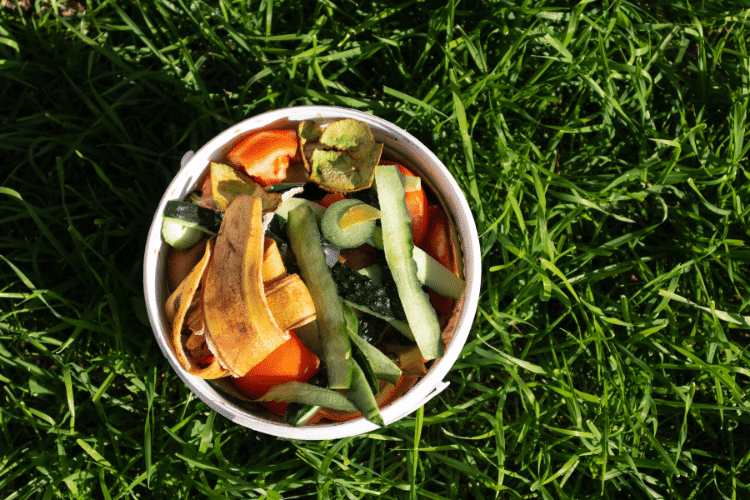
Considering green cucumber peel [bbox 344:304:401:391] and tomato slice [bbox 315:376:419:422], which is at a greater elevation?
green cucumber peel [bbox 344:304:401:391]

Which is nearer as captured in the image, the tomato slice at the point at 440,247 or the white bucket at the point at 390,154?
the white bucket at the point at 390,154

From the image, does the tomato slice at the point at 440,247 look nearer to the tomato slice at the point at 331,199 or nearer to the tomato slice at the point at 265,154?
the tomato slice at the point at 331,199

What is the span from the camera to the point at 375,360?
1.92 m

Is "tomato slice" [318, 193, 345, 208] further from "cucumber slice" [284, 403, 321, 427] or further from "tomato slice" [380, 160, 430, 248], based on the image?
"cucumber slice" [284, 403, 321, 427]

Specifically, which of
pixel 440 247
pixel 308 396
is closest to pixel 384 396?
pixel 308 396

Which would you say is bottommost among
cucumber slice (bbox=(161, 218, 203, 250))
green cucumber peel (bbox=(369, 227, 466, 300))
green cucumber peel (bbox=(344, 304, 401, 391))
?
green cucumber peel (bbox=(344, 304, 401, 391))

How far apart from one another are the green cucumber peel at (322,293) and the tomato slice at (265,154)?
0.18 metres

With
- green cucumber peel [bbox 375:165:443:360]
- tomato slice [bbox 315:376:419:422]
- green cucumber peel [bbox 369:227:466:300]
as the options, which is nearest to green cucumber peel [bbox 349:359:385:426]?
tomato slice [bbox 315:376:419:422]

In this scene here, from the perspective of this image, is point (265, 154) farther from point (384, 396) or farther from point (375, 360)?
point (384, 396)

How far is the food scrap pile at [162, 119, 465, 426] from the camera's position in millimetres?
1743

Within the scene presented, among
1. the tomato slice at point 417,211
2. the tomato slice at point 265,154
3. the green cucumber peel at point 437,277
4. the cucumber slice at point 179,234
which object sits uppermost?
the tomato slice at point 265,154

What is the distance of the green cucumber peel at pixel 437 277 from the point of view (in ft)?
6.49

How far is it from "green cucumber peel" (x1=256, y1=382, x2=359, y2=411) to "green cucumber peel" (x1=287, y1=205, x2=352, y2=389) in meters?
0.04

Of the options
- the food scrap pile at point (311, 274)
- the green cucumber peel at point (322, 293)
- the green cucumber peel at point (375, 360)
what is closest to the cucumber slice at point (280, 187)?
the food scrap pile at point (311, 274)
